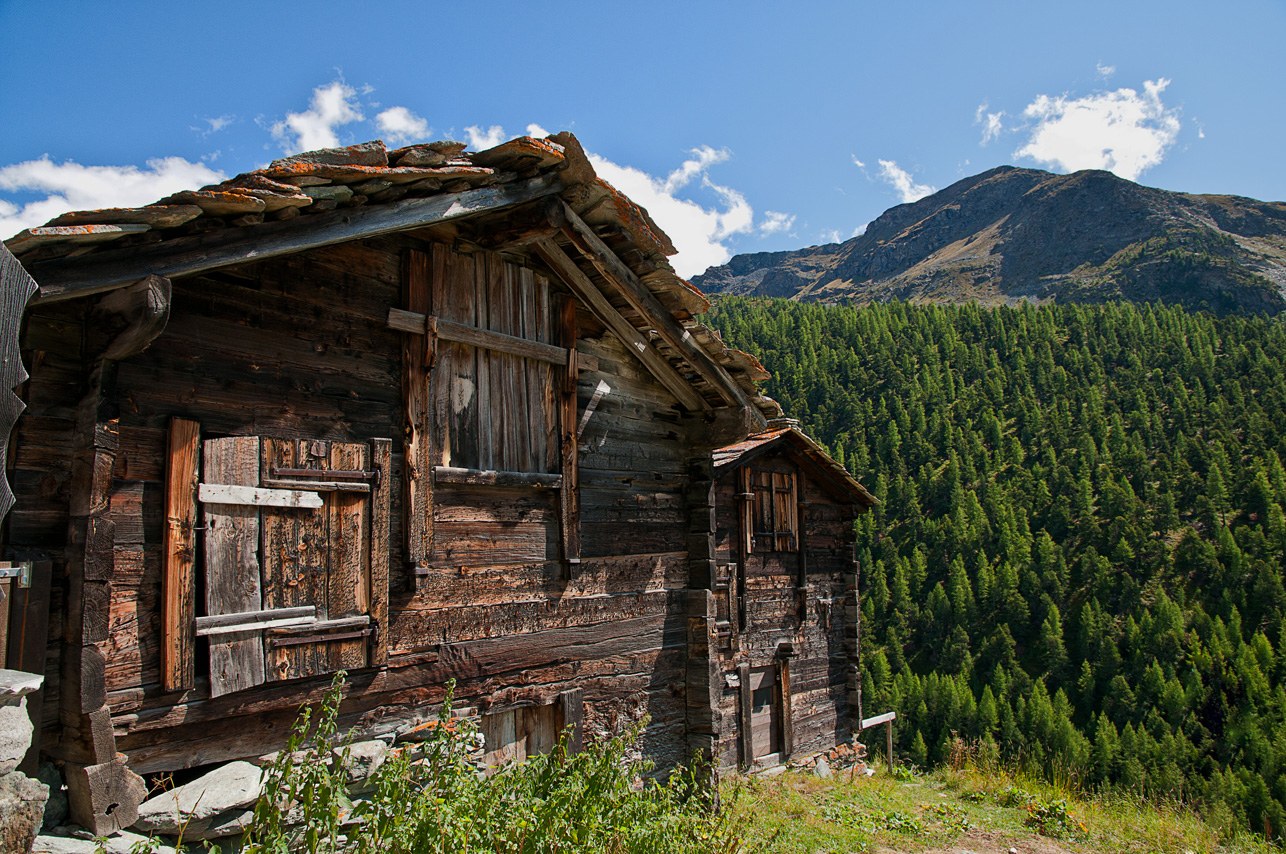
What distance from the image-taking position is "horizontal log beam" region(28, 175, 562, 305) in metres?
3.19

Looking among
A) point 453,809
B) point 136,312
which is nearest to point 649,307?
point 136,312

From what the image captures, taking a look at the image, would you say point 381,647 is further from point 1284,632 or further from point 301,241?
point 1284,632

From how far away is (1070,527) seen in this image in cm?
5541

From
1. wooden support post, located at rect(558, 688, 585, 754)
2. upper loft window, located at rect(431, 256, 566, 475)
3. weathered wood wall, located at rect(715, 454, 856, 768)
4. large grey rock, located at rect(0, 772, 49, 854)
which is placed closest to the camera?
large grey rock, located at rect(0, 772, 49, 854)

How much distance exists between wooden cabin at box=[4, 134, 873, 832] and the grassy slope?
236 cm

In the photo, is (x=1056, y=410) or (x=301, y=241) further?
(x=1056, y=410)

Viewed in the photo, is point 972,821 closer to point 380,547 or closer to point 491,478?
point 491,478

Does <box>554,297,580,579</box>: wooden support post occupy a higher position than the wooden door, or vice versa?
<box>554,297,580,579</box>: wooden support post

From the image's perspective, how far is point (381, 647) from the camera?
4.63 metres

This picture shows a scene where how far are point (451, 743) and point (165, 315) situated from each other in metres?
2.40

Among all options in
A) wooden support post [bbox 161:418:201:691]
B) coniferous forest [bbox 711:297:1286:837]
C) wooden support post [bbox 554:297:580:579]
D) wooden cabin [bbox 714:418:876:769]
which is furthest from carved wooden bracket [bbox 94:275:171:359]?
coniferous forest [bbox 711:297:1286:837]

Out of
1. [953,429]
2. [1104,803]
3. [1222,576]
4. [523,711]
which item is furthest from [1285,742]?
[523,711]

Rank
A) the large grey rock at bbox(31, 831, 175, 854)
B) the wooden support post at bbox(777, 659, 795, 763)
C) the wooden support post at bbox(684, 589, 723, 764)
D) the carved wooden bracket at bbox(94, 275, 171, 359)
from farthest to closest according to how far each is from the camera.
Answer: the wooden support post at bbox(777, 659, 795, 763), the wooden support post at bbox(684, 589, 723, 764), the carved wooden bracket at bbox(94, 275, 171, 359), the large grey rock at bbox(31, 831, 175, 854)

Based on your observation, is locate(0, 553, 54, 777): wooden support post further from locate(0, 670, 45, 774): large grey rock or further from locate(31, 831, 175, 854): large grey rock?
locate(0, 670, 45, 774): large grey rock
